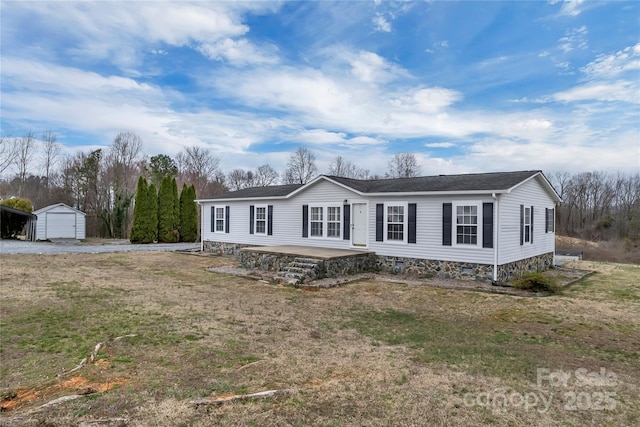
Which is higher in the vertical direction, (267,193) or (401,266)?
(267,193)

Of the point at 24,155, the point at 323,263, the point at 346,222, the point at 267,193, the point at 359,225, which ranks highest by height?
the point at 24,155

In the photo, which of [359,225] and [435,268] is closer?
[435,268]

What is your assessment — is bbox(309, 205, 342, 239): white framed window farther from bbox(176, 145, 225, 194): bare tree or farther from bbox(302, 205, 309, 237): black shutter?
bbox(176, 145, 225, 194): bare tree

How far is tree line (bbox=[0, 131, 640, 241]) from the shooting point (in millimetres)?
30781

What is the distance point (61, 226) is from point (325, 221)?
20.8 meters

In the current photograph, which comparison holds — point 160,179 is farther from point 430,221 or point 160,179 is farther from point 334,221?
point 430,221

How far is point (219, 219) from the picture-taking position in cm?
1856

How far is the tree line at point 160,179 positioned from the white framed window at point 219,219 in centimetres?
1046

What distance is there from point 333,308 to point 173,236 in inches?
825

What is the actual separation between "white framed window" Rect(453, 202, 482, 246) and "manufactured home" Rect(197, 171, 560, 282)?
27mm

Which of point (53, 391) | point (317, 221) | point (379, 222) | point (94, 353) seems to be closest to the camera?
point (53, 391)

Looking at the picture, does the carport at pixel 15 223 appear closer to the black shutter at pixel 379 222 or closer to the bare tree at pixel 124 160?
the bare tree at pixel 124 160

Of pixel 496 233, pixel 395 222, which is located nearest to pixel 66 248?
pixel 395 222

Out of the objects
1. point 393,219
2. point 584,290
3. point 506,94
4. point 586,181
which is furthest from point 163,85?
point 586,181
